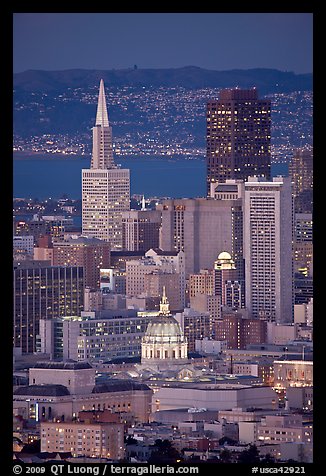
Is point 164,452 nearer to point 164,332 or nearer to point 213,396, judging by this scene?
point 213,396

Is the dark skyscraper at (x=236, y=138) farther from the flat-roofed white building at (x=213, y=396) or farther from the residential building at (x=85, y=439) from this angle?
the residential building at (x=85, y=439)

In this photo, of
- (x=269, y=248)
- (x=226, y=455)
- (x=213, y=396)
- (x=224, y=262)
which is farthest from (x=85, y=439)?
(x=224, y=262)

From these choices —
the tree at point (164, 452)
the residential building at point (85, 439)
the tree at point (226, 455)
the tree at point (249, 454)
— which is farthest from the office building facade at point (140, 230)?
the tree at point (249, 454)

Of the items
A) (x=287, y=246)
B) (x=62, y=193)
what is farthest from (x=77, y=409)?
(x=62, y=193)

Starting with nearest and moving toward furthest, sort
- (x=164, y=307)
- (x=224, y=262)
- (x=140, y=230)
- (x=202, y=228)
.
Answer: (x=164, y=307) → (x=224, y=262) → (x=202, y=228) → (x=140, y=230)

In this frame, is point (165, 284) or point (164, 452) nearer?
point (164, 452)
